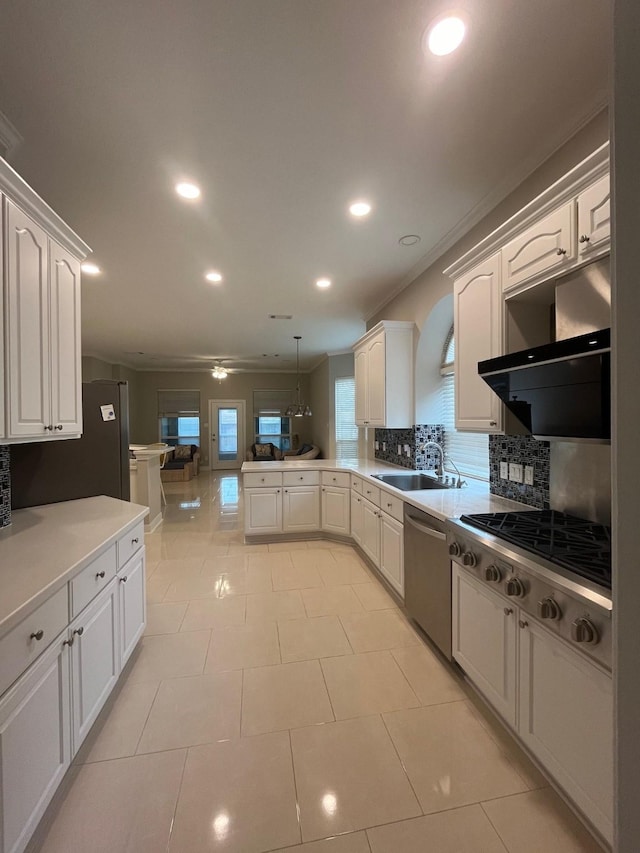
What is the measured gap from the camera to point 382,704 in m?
1.84

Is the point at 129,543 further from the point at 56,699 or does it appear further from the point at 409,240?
the point at 409,240

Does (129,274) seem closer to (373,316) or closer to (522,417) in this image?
(373,316)

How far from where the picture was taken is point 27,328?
167 cm

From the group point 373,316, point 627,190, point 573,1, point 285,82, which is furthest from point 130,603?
point 373,316

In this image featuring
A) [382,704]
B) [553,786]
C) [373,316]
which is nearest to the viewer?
[553,786]

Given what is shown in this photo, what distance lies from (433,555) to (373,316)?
3537 mm

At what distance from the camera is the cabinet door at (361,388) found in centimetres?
427

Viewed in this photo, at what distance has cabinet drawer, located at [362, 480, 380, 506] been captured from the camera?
10.7 feet

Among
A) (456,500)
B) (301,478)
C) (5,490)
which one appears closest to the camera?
(5,490)

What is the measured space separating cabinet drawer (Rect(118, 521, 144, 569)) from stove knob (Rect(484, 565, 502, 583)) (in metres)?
1.80

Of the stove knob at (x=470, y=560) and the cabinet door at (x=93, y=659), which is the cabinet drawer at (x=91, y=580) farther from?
the stove knob at (x=470, y=560)

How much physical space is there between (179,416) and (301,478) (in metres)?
6.94

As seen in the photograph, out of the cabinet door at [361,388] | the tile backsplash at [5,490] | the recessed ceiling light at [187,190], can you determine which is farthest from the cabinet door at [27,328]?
the cabinet door at [361,388]

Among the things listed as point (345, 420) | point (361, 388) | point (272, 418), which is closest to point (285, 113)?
point (361, 388)
